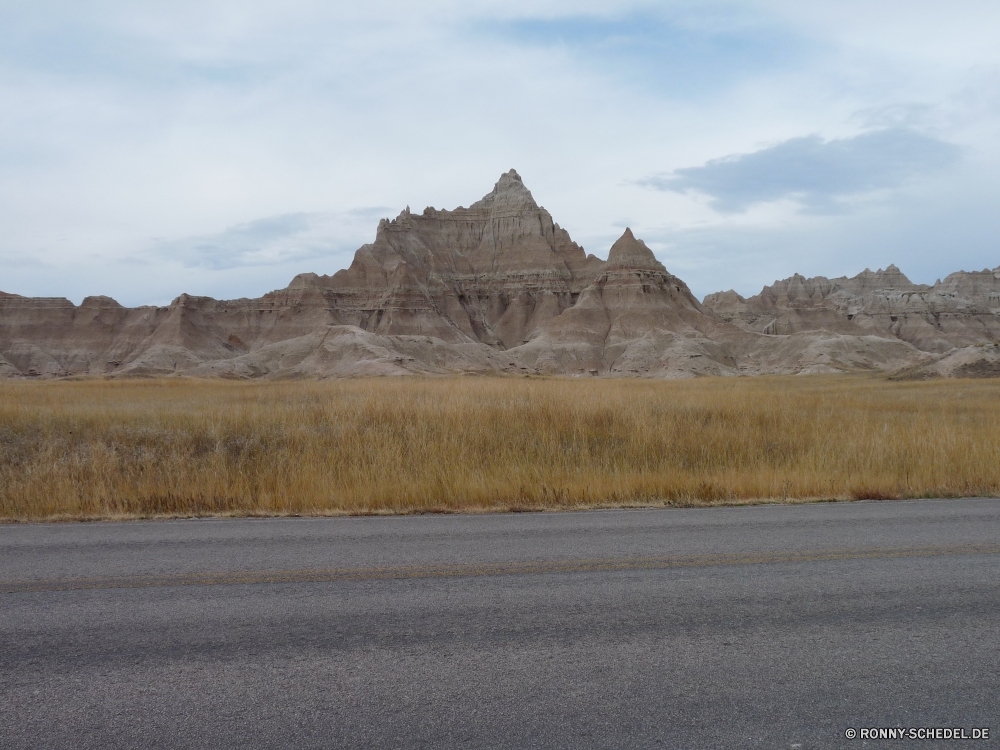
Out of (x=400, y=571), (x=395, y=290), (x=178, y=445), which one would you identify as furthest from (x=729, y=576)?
(x=395, y=290)

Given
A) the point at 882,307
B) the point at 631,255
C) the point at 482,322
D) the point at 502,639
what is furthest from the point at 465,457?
the point at 882,307

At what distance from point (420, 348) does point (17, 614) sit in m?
82.9

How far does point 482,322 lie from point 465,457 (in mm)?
112401

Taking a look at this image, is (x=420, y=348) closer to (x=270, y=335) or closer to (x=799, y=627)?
(x=270, y=335)

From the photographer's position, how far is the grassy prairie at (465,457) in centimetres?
909

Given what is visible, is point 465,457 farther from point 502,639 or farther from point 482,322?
point 482,322

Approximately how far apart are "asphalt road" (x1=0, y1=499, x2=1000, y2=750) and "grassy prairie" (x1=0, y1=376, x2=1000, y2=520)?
6.84ft

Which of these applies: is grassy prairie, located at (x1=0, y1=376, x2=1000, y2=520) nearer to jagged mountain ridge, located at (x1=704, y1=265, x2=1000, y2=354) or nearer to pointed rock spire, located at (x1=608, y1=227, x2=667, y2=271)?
pointed rock spire, located at (x1=608, y1=227, x2=667, y2=271)

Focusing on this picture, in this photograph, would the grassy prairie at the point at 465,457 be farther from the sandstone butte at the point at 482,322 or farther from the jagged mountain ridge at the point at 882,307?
the jagged mountain ridge at the point at 882,307

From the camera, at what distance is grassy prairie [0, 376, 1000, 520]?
9.09 m

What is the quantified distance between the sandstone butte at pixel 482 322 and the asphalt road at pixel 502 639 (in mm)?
59435

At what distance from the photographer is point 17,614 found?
15.9 ft

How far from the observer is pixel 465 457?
37.0 ft

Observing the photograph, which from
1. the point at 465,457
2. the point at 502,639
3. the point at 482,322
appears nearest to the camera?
the point at 502,639
